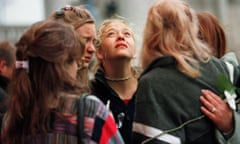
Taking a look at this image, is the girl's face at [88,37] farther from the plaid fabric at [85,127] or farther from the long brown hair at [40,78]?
the plaid fabric at [85,127]

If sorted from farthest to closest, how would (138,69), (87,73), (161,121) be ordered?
(138,69)
(87,73)
(161,121)

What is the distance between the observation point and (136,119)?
11.0 ft

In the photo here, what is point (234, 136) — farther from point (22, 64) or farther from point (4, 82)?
point (4, 82)

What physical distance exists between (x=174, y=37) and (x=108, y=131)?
28.9 inches

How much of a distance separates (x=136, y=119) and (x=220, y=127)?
0.42 m

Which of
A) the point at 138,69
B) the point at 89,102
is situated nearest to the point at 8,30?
the point at 138,69

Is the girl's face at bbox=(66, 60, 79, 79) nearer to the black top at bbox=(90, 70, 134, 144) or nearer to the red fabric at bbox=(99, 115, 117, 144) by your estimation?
the red fabric at bbox=(99, 115, 117, 144)

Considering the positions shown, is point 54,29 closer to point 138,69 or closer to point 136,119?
point 136,119

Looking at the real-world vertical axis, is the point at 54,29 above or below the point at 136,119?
above

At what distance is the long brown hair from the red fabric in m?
0.19

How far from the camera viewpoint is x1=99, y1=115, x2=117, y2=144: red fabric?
292 centimetres

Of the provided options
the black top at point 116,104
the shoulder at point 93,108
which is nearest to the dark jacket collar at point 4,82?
the black top at point 116,104

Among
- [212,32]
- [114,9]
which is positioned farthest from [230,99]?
[114,9]

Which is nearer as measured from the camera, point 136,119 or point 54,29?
point 54,29
